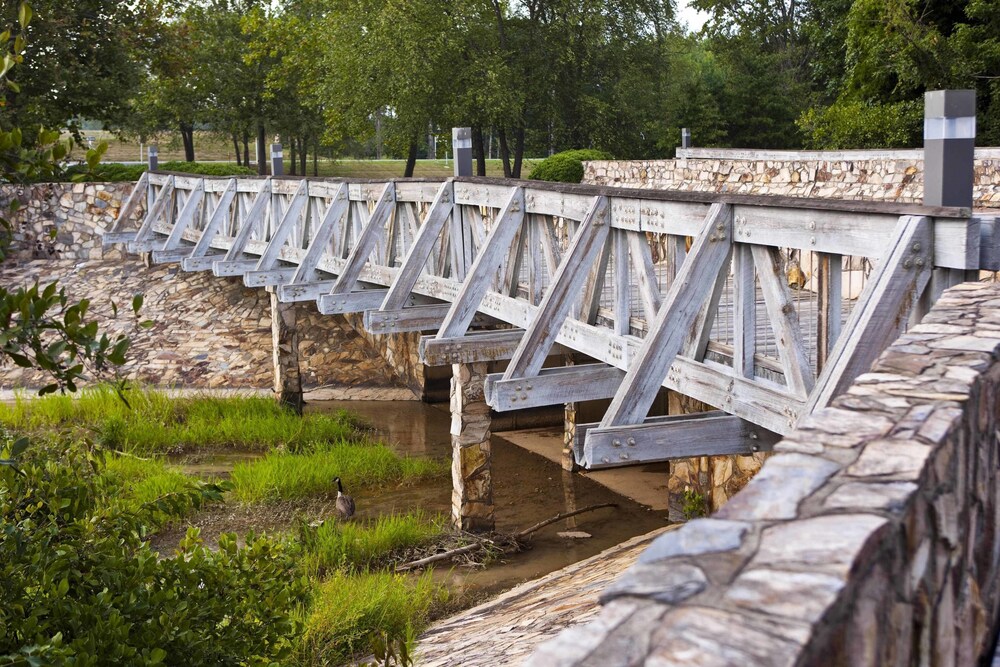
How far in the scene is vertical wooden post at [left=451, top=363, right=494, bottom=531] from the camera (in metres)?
10.2

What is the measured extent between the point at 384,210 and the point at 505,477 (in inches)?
131

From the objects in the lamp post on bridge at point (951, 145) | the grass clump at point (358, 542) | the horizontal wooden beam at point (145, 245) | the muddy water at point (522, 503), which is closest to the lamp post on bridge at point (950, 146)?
the lamp post on bridge at point (951, 145)

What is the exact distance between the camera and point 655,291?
6.90 m

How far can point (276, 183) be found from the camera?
16141 mm

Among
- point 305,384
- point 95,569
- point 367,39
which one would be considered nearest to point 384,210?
point 305,384

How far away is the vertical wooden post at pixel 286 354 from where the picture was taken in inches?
618

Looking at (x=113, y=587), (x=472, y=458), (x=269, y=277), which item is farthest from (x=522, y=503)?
(x=113, y=587)

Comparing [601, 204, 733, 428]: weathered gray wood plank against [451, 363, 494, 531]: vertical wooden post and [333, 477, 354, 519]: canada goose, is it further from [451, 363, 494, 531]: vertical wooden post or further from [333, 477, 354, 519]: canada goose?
[333, 477, 354, 519]: canada goose

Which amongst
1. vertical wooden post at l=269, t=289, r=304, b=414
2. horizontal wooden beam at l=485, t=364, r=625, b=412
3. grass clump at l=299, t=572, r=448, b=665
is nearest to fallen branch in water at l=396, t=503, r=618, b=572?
grass clump at l=299, t=572, r=448, b=665

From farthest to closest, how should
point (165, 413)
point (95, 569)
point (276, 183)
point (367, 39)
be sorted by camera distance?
point (367, 39) < point (276, 183) < point (165, 413) < point (95, 569)

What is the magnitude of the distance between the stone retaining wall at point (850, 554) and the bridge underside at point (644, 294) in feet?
5.33

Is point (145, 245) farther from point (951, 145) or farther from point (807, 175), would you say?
point (951, 145)

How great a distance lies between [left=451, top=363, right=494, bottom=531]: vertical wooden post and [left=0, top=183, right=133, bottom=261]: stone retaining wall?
15.8 m

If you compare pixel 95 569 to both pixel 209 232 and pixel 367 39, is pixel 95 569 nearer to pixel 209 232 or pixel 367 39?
pixel 209 232
